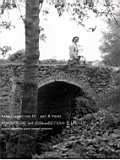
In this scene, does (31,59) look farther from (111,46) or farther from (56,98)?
(111,46)

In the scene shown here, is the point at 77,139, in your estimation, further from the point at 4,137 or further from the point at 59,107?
the point at 59,107

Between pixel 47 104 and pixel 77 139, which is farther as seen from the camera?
pixel 47 104

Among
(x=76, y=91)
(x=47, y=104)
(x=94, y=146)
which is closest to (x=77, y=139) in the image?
(x=94, y=146)

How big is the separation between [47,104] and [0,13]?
8.52 metres

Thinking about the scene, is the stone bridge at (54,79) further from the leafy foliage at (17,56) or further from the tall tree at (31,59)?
the tall tree at (31,59)

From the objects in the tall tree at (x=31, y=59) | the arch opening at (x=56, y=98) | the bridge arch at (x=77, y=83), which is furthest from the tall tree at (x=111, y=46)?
the tall tree at (x=31, y=59)

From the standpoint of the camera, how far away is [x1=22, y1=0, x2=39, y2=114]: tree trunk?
7086 mm

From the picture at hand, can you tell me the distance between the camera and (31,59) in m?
7.16

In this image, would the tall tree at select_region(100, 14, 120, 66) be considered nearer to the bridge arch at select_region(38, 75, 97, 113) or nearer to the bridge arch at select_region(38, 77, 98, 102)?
the bridge arch at select_region(38, 75, 97, 113)

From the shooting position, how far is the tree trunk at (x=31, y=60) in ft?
23.2

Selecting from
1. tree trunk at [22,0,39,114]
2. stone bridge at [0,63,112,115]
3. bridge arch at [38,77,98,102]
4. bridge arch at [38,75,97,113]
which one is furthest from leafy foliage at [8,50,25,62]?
tree trunk at [22,0,39,114]

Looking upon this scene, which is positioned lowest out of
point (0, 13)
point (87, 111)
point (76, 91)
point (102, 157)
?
point (102, 157)

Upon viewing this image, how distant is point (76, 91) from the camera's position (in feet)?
49.3

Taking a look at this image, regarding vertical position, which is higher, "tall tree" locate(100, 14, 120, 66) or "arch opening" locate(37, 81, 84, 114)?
"tall tree" locate(100, 14, 120, 66)
